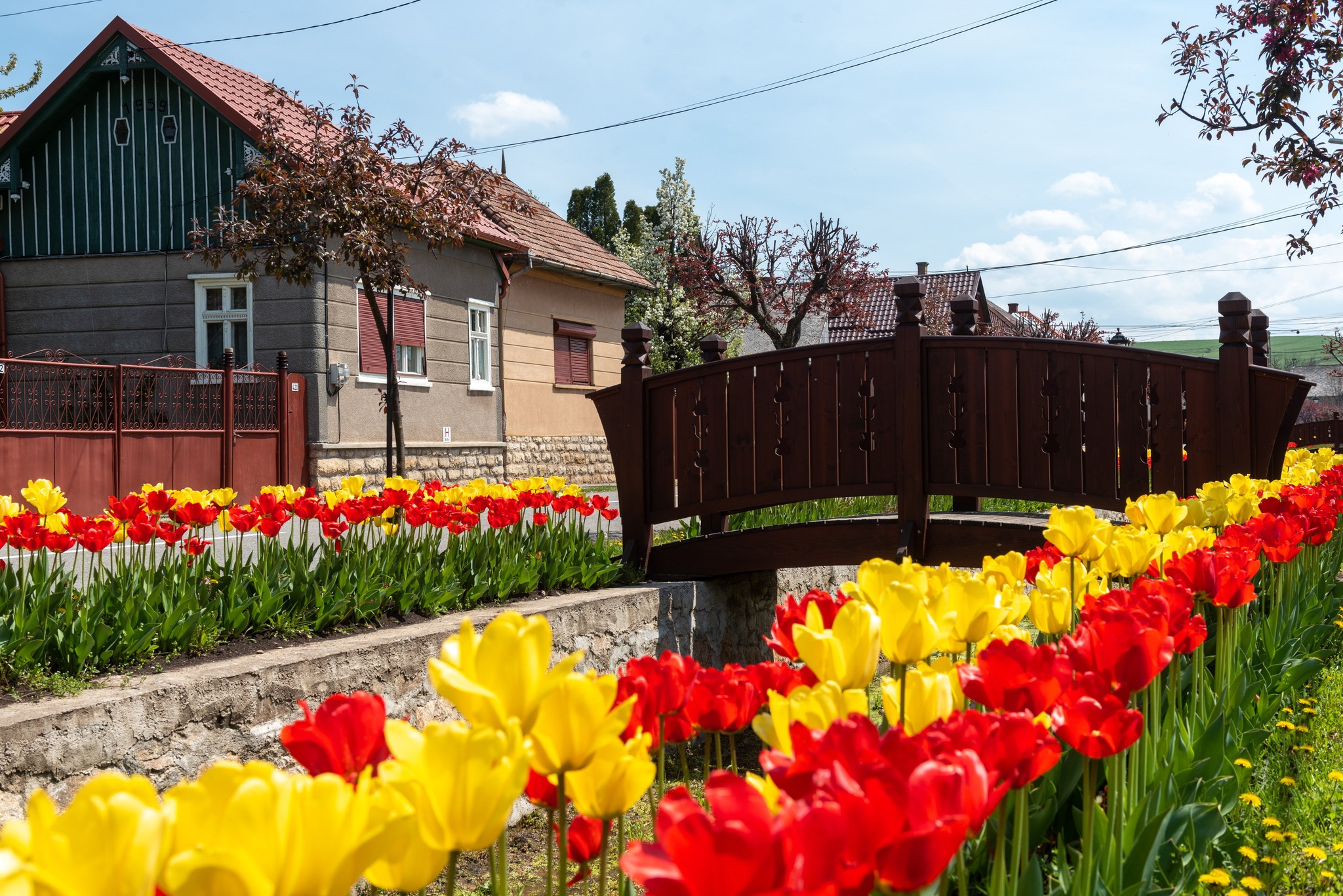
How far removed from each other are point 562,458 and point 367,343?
6.34 metres

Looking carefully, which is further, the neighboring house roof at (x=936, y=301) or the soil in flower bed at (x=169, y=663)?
the neighboring house roof at (x=936, y=301)

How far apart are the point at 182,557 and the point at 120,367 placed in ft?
31.7

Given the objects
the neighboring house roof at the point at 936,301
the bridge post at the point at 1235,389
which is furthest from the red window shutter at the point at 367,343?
the neighboring house roof at the point at 936,301

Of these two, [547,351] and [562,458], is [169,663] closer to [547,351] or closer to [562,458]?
[547,351]

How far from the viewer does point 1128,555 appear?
247 centimetres

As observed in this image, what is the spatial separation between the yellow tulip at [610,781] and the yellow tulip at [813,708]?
6.7 inches

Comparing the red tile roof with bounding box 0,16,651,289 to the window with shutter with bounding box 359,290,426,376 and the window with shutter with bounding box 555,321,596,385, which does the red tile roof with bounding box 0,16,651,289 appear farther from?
the window with shutter with bounding box 359,290,426,376

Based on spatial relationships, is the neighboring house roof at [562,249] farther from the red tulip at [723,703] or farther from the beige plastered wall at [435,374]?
the red tulip at [723,703]

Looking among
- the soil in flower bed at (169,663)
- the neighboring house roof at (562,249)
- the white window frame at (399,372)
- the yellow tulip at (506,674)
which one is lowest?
the soil in flower bed at (169,663)

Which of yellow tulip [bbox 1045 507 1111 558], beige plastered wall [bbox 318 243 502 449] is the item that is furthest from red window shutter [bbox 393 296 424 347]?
yellow tulip [bbox 1045 507 1111 558]

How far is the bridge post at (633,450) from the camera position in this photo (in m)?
7.93

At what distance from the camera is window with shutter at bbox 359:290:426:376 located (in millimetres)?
16953

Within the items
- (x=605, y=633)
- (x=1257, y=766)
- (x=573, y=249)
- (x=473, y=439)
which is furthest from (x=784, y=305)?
Result: (x=1257, y=766)

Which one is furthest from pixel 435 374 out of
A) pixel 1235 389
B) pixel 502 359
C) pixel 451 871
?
pixel 451 871
